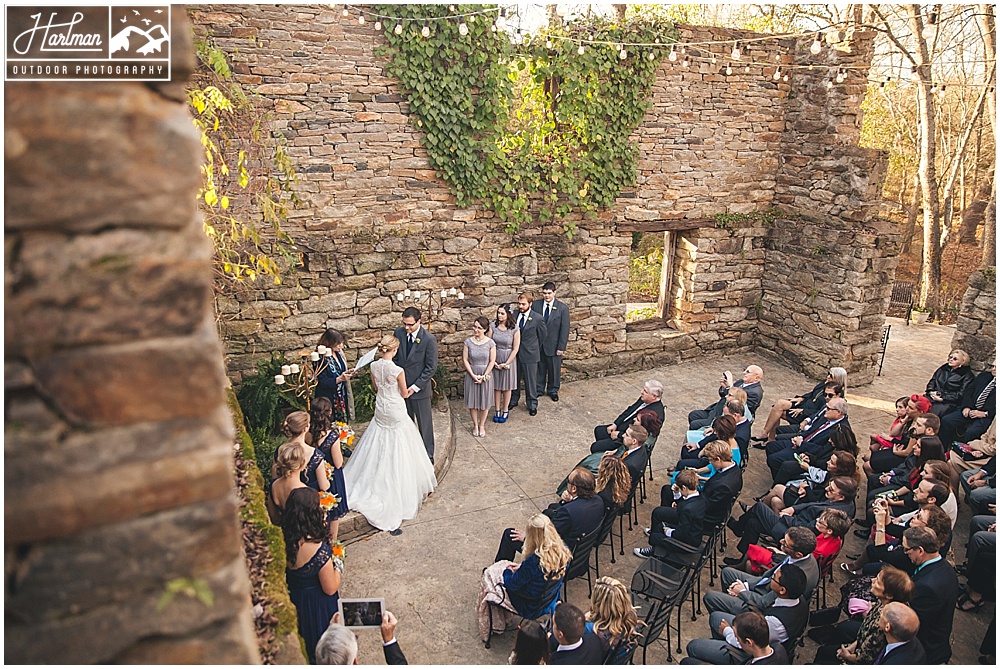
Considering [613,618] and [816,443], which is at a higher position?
[816,443]

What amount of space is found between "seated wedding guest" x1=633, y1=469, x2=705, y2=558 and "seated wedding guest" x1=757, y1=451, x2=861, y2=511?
32.9 inches

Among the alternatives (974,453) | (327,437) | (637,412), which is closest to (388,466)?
(327,437)

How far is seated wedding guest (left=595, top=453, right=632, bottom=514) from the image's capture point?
5.68 m

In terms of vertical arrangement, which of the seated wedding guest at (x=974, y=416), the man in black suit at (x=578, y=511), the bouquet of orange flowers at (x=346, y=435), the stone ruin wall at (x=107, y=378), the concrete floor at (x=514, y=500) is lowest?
the concrete floor at (x=514, y=500)

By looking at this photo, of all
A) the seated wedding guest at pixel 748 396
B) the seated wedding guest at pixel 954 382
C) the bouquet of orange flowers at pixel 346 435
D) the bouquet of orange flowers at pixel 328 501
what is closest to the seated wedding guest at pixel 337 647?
the bouquet of orange flowers at pixel 328 501

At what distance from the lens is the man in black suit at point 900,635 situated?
3924mm

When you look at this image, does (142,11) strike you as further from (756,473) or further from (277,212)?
(756,473)

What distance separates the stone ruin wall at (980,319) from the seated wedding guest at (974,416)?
1.32 metres

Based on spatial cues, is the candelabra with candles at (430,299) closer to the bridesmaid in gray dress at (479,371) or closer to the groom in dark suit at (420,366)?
the bridesmaid in gray dress at (479,371)

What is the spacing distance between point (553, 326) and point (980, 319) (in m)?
5.29

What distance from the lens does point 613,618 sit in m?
4.19

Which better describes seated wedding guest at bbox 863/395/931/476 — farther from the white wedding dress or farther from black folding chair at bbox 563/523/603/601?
the white wedding dress

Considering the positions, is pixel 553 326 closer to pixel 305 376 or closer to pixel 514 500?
pixel 514 500

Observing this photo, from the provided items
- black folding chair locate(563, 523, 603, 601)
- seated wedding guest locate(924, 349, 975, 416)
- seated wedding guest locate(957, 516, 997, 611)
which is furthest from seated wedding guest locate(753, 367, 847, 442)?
black folding chair locate(563, 523, 603, 601)
